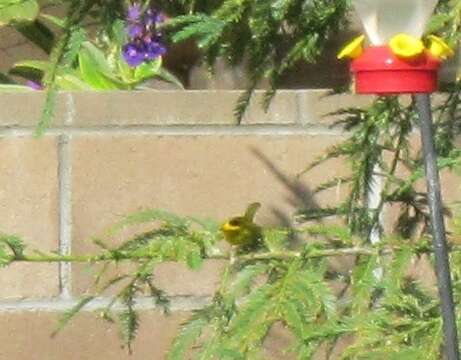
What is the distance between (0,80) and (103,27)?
695mm

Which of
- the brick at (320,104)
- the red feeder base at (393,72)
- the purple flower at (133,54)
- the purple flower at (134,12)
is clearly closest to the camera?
the red feeder base at (393,72)

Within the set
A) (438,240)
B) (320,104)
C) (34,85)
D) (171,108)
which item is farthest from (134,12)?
(438,240)

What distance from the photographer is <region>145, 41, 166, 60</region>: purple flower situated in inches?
73.5

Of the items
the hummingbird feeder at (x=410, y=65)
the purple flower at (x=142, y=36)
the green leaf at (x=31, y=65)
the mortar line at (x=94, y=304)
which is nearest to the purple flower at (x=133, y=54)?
the purple flower at (x=142, y=36)

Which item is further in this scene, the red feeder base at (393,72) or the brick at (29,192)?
the brick at (29,192)

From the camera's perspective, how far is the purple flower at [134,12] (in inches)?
67.8

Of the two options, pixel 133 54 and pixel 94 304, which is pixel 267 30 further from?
pixel 94 304

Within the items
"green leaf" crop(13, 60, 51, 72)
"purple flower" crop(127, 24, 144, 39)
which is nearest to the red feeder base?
"purple flower" crop(127, 24, 144, 39)

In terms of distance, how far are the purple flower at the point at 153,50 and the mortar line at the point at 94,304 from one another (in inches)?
14.7

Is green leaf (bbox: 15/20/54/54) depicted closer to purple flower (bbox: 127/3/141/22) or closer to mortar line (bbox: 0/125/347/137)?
mortar line (bbox: 0/125/347/137)

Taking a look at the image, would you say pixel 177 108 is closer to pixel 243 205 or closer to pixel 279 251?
pixel 243 205

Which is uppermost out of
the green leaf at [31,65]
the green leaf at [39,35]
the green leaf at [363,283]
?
the green leaf at [39,35]

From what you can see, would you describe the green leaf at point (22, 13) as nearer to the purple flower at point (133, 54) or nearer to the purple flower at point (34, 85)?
the purple flower at point (34, 85)

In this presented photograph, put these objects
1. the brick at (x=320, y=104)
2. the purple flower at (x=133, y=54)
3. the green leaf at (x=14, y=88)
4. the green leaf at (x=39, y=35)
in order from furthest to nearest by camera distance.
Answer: the green leaf at (x=39, y=35) < the green leaf at (x=14, y=88) < the brick at (x=320, y=104) < the purple flower at (x=133, y=54)
